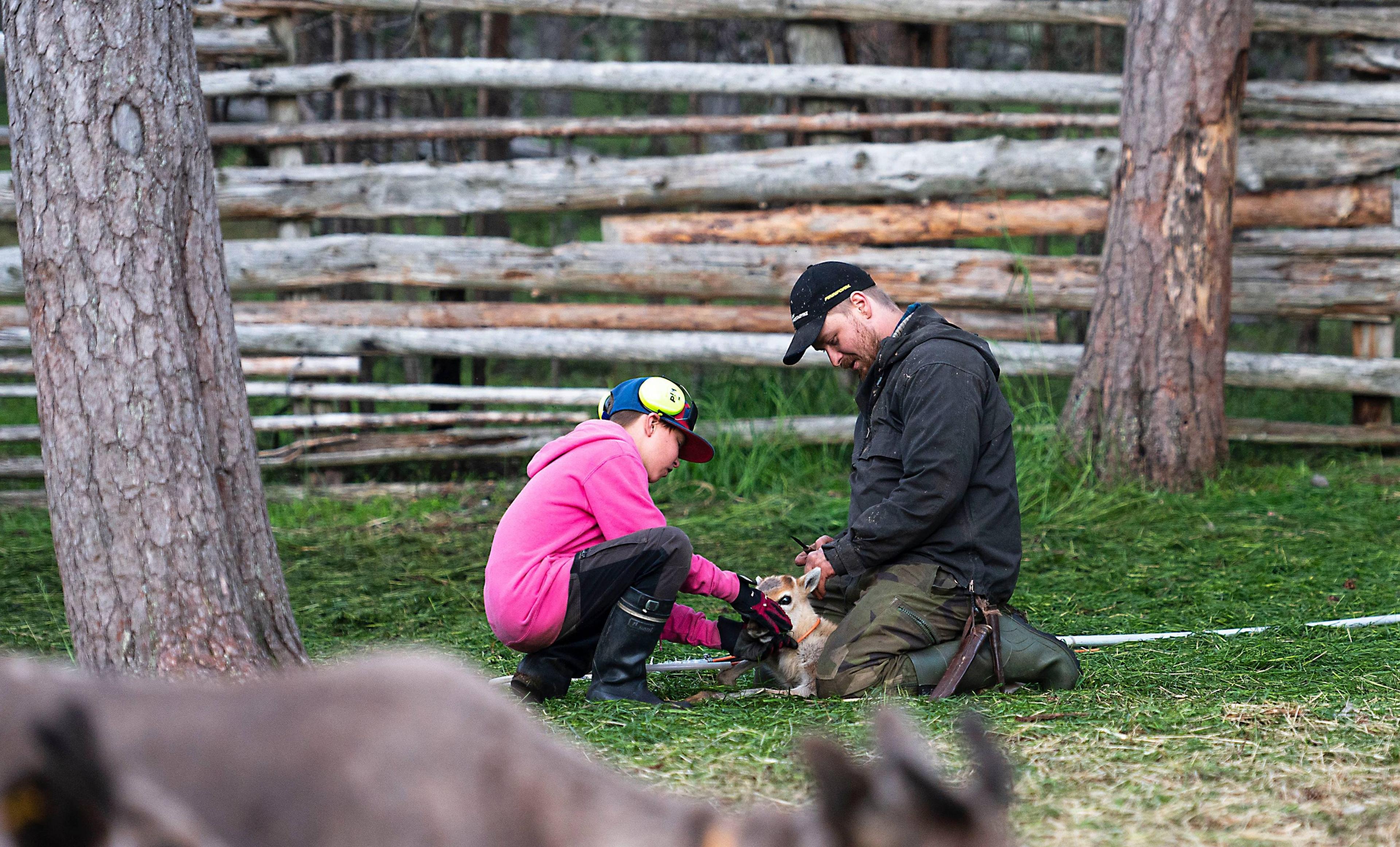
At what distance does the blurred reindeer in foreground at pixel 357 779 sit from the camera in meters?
1.64

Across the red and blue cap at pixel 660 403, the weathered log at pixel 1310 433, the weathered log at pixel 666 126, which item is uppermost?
the weathered log at pixel 666 126

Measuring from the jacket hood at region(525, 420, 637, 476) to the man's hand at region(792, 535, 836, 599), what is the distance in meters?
0.86

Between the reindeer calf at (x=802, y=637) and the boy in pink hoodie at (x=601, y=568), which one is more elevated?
the boy in pink hoodie at (x=601, y=568)

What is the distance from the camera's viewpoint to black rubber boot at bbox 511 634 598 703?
4.29 meters

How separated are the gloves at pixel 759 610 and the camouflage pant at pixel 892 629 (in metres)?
0.20

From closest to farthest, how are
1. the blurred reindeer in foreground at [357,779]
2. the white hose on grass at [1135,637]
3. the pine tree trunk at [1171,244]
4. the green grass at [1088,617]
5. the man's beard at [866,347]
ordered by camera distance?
the blurred reindeer in foreground at [357,779] → the green grass at [1088,617] → the man's beard at [866,347] → the white hose on grass at [1135,637] → the pine tree trunk at [1171,244]

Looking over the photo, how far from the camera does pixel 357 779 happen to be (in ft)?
5.78

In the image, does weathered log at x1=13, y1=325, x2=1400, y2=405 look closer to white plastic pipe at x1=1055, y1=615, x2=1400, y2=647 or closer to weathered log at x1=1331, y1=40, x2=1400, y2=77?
weathered log at x1=1331, y1=40, x2=1400, y2=77

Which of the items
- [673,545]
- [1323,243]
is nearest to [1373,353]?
[1323,243]

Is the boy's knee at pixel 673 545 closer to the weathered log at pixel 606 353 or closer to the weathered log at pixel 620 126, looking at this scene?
the weathered log at pixel 606 353

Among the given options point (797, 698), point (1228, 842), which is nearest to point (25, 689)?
point (1228, 842)

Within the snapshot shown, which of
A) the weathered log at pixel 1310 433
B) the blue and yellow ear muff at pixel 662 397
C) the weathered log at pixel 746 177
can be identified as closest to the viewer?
the blue and yellow ear muff at pixel 662 397

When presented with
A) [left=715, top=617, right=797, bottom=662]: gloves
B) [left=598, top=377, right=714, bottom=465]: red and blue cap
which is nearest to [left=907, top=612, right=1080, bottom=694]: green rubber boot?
[left=715, top=617, right=797, bottom=662]: gloves

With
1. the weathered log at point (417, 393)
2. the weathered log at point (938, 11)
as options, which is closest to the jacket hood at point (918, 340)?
the weathered log at point (417, 393)
